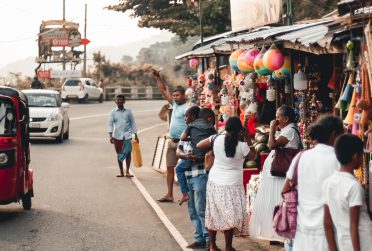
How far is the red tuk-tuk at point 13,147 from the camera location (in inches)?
439

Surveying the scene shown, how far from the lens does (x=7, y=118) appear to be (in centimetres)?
1166

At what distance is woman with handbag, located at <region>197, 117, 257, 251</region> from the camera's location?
8.90m

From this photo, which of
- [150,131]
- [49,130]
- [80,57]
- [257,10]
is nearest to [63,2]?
[80,57]

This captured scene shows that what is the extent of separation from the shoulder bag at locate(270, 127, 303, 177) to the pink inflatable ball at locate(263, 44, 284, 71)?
2.69 m

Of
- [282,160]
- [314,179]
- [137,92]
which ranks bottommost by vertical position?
[282,160]

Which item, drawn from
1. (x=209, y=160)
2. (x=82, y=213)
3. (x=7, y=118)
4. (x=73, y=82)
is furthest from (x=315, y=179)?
(x=73, y=82)

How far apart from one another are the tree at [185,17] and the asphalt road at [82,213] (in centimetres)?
799

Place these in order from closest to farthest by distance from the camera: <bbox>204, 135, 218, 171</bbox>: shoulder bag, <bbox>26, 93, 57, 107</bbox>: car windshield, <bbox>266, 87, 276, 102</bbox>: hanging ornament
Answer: <bbox>204, 135, 218, 171</bbox>: shoulder bag
<bbox>266, 87, 276, 102</bbox>: hanging ornament
<bbox>26, 93, 57, 107</bbox>: car windshield

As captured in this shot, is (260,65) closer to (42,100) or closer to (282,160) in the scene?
(282,160)

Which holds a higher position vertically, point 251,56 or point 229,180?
point 251,56

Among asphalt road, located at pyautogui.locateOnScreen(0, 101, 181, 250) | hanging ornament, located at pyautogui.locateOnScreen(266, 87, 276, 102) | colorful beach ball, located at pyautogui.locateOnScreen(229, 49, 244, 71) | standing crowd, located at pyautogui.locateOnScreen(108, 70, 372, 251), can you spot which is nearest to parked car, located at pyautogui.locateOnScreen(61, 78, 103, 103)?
asphalt road, located at pyautogui.locateOnScreen(0, 101, 181, 250)

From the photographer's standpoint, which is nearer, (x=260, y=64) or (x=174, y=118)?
(x=260, y=64)

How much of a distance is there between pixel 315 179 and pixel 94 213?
22.2 feet

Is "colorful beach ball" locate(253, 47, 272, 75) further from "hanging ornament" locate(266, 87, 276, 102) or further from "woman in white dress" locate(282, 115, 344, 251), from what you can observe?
Answer: "woman in white dress" locate(282, 115, 344, 251)
